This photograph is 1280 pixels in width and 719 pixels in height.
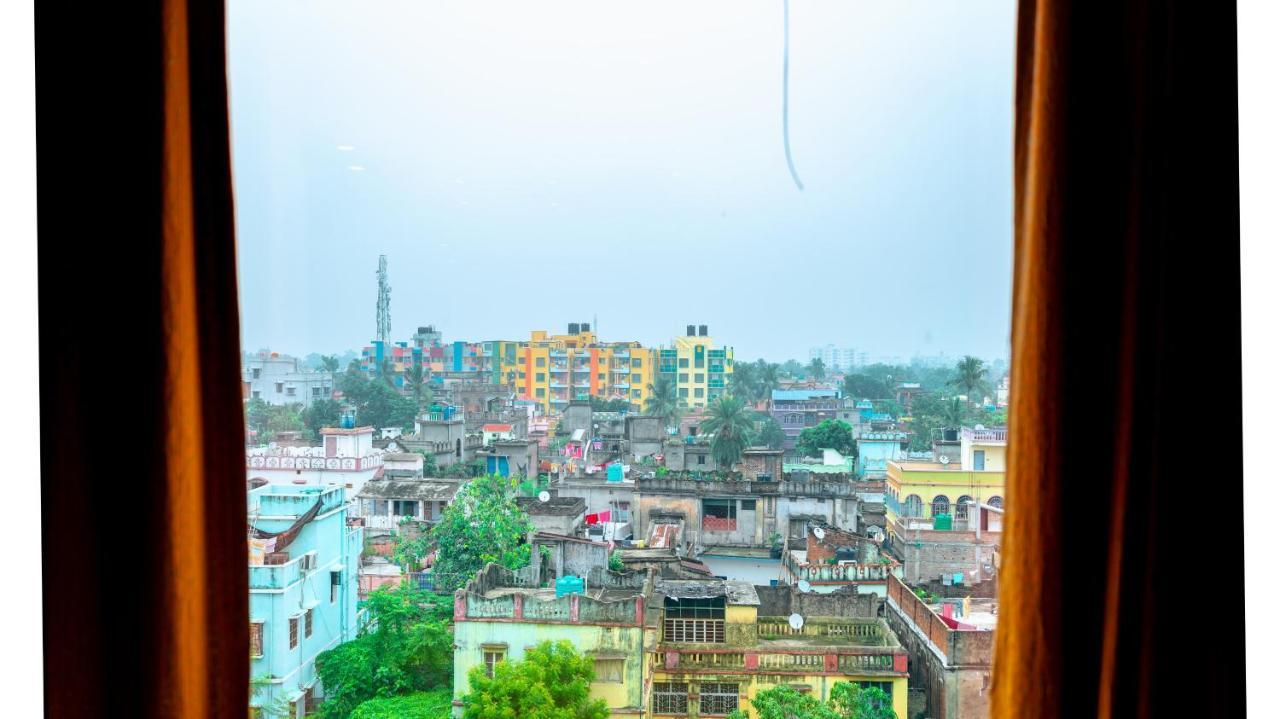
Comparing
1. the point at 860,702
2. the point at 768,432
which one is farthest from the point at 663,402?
the point at 860,702

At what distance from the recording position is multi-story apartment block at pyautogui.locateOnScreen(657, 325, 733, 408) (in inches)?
55.5

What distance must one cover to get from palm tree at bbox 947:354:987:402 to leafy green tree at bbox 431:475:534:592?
2.56ft

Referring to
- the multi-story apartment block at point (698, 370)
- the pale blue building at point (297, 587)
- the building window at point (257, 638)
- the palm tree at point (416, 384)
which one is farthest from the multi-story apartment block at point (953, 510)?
the building window at point (257, 638)

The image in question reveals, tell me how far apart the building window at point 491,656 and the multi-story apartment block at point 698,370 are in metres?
0.54

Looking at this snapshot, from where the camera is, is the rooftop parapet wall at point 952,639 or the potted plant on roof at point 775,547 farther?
the potted plant on roof at point 775,547

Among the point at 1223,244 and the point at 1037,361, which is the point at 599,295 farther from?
the point at 1223,244

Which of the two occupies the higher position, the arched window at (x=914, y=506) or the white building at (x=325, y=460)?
the white building at (x=325, y=460)

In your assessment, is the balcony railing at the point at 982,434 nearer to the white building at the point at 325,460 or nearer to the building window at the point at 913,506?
the building window at the point at 913,506

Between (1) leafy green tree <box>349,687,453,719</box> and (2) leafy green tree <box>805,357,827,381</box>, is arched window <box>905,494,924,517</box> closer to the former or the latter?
(2) leafy green tree <box>805,357,827,381</box>

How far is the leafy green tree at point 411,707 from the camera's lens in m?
1.43

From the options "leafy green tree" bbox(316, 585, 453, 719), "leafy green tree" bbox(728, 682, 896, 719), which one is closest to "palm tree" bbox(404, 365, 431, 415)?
"leafy green tree" bbox(316, 585, 453, 719)

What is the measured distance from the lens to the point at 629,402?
1438 mm

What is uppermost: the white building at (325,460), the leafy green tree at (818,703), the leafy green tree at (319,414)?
the leafy green tree at (319,414)

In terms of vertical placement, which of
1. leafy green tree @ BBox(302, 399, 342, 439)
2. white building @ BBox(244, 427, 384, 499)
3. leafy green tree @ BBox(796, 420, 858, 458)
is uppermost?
leafy green tree @ BBox(302, 399, 342, 439)
